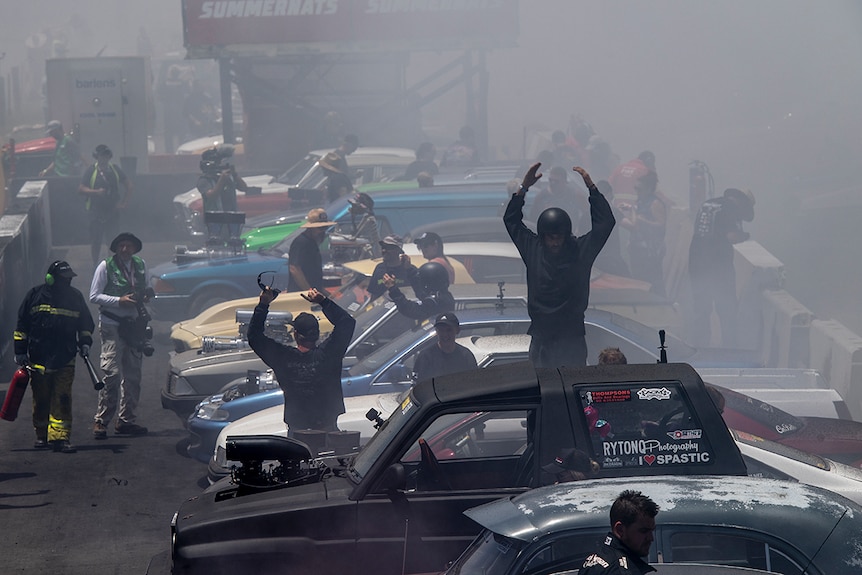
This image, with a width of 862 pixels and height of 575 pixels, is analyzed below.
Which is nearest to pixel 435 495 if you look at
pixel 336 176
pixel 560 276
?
pixel 560 276

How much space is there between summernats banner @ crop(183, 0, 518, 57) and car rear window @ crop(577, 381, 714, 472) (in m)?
18.7

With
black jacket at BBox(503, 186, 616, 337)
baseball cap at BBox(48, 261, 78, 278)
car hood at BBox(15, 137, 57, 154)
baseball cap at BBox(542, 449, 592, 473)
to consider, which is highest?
car hood at BBox(15, 137, 57, 154)

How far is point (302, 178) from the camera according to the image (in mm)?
19359

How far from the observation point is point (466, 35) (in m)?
23.1

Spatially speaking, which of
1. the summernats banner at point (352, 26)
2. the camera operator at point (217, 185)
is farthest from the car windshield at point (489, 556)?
the summernats banner at point (352, 26)

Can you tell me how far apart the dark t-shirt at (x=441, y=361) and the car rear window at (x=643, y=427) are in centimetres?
312

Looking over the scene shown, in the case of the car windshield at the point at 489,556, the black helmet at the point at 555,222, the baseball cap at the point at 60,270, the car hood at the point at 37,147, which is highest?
the car hood at the point at 37,147

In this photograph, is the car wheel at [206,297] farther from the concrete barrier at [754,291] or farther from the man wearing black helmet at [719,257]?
the concrete barrier at [754,291]

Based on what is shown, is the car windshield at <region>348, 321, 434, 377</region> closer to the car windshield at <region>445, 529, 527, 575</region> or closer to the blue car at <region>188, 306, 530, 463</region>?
the blue car at <region>188, 306, 530, 463</region>

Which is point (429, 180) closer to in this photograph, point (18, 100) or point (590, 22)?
point (18, 100)

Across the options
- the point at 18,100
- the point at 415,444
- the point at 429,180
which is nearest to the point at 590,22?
the point at 18,100

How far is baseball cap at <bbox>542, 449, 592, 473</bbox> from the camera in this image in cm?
491

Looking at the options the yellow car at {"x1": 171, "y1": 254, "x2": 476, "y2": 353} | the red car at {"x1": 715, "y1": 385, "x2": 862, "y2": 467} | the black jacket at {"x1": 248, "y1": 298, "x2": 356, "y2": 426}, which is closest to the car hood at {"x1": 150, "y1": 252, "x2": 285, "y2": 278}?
the yellow car at {"x1": 171, "y1": 254, "x2": 476, "y2": 353}

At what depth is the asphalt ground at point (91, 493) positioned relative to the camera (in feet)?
24.1
